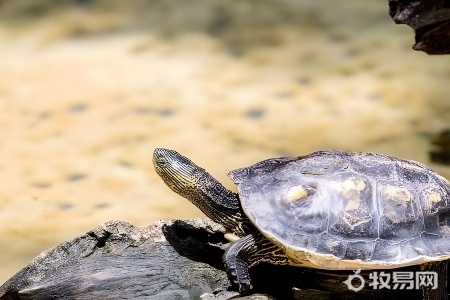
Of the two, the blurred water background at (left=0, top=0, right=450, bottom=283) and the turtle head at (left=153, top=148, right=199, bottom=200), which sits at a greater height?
the blurred water background at (left=0, top=0, right=450, bottom=283)

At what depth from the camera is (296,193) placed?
1.34m

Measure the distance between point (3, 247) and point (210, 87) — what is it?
1221 millimetres

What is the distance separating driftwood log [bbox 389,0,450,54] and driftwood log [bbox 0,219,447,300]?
51cm

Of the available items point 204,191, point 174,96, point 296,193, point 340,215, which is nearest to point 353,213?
point 340,215

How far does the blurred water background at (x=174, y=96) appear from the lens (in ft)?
7.29

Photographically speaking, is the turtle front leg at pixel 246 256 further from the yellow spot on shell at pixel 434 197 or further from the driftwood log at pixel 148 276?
the yellow spot on shell at pixel 434 197

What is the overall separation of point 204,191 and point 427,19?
0.65 metres

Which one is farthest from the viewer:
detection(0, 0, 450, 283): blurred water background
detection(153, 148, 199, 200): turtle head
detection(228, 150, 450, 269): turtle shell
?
detection(0, 0, 450, 283): blurred water background

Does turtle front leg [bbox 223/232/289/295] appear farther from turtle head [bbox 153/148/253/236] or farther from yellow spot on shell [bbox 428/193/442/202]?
yellow spot on shell [bbox 428/193/442/202]

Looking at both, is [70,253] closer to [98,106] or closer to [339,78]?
Answer: [98,106]

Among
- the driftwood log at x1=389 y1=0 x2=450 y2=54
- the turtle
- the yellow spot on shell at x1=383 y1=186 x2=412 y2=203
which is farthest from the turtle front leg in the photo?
the driftwood log at x1=389 y1=0 x2=450 y2=54

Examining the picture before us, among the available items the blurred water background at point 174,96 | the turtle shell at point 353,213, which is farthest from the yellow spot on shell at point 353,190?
the blurred water background at point 174,96

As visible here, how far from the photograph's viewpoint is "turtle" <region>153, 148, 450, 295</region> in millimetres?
1291

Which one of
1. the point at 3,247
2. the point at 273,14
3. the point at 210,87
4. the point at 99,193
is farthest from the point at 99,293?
the point at 273,14
